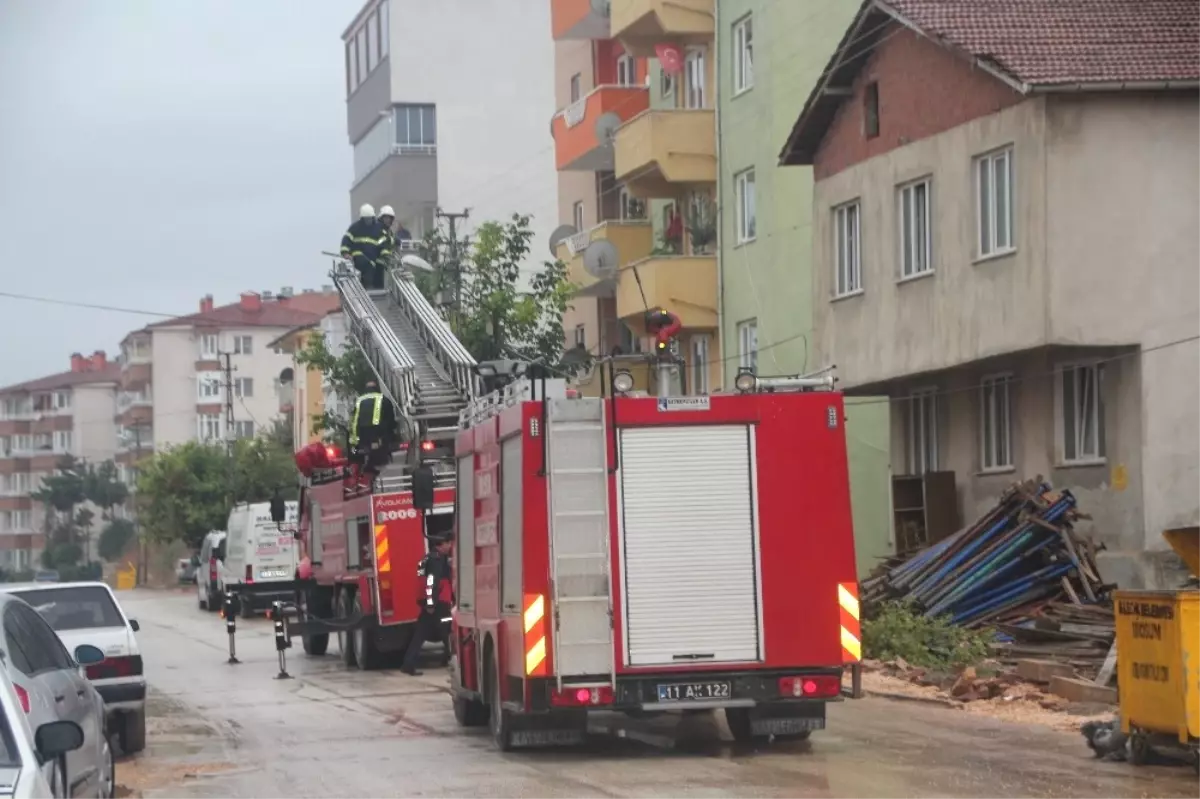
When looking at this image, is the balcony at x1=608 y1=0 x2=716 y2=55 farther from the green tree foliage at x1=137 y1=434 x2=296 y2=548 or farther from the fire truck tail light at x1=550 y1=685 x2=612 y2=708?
the green tree foliage at x1=137 y1=434 x2=296 y2=548

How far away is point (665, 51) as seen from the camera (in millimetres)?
40969

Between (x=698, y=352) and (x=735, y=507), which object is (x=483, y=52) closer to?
(x=698, y=352)

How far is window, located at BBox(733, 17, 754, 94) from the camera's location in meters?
38.3

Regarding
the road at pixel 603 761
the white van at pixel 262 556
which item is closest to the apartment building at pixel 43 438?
the white van at pixel 262 556

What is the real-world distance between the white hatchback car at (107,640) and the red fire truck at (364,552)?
622 cm

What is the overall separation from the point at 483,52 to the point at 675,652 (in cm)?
5179

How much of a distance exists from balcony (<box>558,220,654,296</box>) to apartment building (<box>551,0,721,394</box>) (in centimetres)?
2

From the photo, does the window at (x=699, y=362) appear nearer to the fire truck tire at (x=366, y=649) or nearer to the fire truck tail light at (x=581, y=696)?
the fire truck tire at (x=366, y=649)

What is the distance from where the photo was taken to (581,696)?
593 inches

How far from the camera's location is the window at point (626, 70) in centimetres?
4825

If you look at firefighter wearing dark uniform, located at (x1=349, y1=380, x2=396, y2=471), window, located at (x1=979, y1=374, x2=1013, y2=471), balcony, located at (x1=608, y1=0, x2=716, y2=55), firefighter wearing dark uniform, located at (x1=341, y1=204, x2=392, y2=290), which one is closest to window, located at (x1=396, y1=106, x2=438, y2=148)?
Result: balcony, located at (x1=608, y1=0, x2=716, y2=55)

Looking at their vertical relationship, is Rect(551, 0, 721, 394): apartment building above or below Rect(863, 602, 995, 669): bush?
above

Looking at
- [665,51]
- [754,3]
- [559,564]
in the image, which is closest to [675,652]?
[559,564]

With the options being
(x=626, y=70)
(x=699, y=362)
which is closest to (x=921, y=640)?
(x=699, y=362)
